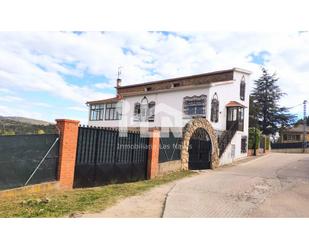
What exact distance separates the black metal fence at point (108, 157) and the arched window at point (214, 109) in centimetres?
1175

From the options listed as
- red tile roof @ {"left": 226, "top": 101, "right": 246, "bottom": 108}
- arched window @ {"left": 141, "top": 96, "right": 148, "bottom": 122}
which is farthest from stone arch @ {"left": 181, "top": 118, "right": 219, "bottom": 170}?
arched window @ {"left": 141, "top": 96, "right": 148, "bottom": 122}

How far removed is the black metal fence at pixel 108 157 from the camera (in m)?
9.52

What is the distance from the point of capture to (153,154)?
12.9 meters

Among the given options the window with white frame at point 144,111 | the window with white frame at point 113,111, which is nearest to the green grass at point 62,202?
the window with white frame at point 144,111

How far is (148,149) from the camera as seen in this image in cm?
1288

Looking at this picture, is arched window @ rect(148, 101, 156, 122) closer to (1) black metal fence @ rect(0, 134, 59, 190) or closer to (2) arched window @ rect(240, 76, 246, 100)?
(2) arched window @ rect(240, 76, 246, 100)

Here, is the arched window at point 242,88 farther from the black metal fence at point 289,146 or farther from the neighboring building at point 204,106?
the black metal fence at point 289,146

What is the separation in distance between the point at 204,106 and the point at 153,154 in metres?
11.2

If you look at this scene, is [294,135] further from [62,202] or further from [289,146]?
[62,202]

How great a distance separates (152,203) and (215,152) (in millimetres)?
11367

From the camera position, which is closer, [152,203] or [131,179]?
[152,203]

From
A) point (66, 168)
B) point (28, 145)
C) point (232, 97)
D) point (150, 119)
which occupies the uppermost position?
point (232, 97)

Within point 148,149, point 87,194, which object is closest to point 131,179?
point 148,149
